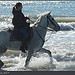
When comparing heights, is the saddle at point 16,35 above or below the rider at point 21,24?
below

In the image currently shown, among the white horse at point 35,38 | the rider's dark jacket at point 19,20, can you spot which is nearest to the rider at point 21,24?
the rider's dark jacket at point 19,20

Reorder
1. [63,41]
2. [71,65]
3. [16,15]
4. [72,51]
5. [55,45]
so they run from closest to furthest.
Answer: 1. [16,15]
2. [71,65]
3. [72,51]
4. [55,45]
5. [63,41]

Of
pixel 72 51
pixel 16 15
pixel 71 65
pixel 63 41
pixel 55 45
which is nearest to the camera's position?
pixel 16 15

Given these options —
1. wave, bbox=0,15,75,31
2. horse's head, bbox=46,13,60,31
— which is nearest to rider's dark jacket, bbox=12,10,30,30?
horse's head, bbox=46,13,60,31

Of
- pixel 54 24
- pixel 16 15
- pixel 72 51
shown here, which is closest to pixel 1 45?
pixel 16 15

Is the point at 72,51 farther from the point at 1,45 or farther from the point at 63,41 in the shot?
the point at 1,45

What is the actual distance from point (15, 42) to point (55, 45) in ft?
20.0

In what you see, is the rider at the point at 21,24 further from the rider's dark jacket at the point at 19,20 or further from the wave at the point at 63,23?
the wave at the point at 63,23

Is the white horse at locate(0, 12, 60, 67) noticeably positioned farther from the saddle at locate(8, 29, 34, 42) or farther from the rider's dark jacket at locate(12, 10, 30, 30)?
the rider's dark jacket at locate(12, 10, 30, 30)

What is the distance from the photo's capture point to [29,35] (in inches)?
411

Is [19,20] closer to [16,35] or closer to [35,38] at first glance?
[16,35]

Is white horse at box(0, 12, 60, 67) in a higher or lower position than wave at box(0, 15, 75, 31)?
higher

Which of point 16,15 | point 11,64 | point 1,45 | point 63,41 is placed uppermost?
point 16,15

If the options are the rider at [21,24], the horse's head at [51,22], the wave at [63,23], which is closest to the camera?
the rider at [21,24]
